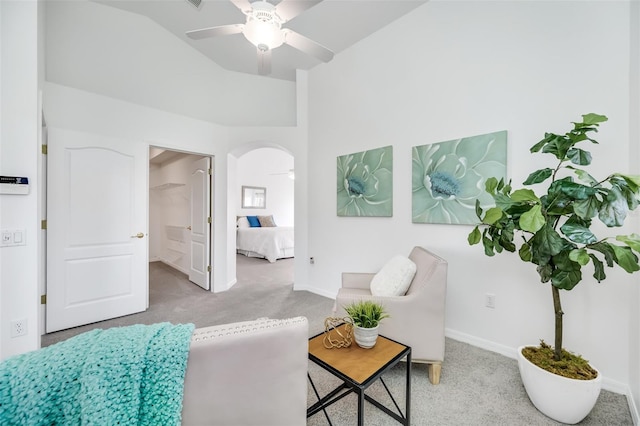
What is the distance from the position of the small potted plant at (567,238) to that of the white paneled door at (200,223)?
11.7 feet

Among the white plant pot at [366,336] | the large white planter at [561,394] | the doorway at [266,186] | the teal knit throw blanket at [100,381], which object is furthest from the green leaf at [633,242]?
the doorway at [266,186]

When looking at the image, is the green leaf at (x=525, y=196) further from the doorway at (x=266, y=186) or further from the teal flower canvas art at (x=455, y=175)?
the doorway at (x=266, y=186)

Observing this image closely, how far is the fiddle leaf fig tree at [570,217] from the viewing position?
134 centimetres

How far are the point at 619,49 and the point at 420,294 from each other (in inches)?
85.9

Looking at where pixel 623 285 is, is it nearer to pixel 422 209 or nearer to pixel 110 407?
pixel 422 209

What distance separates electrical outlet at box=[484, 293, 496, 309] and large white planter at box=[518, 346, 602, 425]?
0.73 metres

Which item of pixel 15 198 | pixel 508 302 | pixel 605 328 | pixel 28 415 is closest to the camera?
pixel 28 415

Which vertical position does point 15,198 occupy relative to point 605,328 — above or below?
above

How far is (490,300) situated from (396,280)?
3.24 ft

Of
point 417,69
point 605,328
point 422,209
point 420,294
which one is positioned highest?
point 417,69

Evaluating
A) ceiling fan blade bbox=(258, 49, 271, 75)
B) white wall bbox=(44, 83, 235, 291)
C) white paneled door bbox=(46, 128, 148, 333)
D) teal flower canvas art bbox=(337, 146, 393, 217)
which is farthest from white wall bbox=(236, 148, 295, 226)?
ceiling fan blade bbox=(258, 49, 271, 75)

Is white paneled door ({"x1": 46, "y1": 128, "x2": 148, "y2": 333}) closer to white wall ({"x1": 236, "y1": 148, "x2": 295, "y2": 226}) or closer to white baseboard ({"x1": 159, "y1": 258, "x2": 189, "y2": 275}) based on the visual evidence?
white baseboard ({"x1": 159, "y1": 258, "x2": 189, "y2": 275})

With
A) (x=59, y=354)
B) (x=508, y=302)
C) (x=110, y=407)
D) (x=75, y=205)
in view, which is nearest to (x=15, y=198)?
(x=75, y=205)

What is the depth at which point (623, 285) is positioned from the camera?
179 cm
